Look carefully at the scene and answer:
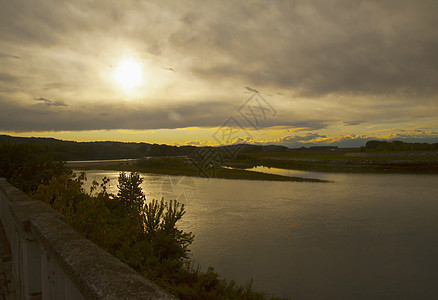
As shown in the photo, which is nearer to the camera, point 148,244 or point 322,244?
point 148,244

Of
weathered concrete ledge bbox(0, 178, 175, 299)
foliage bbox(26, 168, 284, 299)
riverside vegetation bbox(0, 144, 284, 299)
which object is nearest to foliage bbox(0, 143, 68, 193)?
riverside vegetation bbox(0, 144, 284, 299)

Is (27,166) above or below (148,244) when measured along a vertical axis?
above

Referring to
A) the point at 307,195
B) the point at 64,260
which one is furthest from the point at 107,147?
the point at 64,260

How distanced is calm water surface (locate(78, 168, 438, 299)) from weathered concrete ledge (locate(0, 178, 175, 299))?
25.3ft

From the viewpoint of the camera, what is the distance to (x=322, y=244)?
13703 millimetres

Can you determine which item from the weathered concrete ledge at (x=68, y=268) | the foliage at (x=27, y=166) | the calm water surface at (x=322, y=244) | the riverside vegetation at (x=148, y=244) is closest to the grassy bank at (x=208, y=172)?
the calm water surface at (x=322, y=244)

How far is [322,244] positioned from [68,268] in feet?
43.6

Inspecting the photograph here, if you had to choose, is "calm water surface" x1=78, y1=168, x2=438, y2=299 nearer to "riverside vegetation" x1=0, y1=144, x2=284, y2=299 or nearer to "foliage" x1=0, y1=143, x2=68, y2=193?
"riverside vegetation" x1=0, y1=144, x2=284, y2=299

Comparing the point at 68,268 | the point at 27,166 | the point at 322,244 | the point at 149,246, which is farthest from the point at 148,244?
the point at 27,166

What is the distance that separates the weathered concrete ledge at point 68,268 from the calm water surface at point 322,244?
7.70 meters

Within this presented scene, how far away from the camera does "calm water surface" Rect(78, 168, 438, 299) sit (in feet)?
32.7

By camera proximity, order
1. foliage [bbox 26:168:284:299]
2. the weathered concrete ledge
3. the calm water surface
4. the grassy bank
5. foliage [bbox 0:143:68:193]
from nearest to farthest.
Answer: the weathered concrete ledge, foliage [bbox 26:168:284:299], the calm water surface, foliage [bbox 0:143:68:193], the grassy bank

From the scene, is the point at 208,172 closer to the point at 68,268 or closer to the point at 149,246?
the point at 149,246

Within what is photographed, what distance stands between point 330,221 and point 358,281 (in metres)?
7.88
